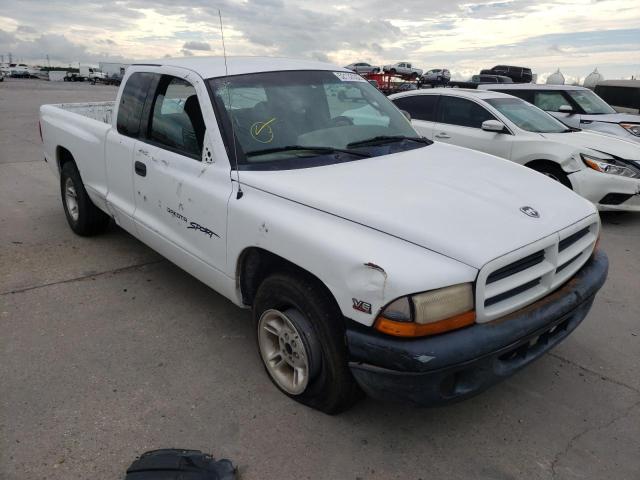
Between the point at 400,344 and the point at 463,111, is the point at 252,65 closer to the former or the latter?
the point at 400,344

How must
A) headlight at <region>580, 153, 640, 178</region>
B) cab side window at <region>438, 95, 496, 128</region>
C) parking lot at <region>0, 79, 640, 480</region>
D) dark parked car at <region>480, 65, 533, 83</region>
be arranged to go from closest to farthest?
parking lot at <region>0, 79, 640, 480</region>
headlight at <region>580, 153, 640, 178</region>
cab side window at <region>438, 95, 496, 128</region>
dark parked car at <region>480, 65, 533, 83</region>

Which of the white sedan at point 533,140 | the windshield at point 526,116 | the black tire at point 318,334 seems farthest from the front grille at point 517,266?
the windshield at point 526,116

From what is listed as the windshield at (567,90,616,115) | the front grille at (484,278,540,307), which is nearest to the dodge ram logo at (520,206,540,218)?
the front grille at (484,278,540,307)

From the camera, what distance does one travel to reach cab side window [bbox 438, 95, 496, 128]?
23.3 ft

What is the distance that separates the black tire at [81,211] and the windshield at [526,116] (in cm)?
523

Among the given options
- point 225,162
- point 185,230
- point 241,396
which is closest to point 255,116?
point 225,162

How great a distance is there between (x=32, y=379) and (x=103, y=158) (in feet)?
6.56

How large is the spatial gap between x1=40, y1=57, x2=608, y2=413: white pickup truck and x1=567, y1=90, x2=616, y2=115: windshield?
22.8ft

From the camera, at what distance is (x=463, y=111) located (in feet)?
24.0

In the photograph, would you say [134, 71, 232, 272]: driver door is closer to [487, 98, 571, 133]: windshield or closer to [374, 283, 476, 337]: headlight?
[374, 283, 476, 337]: headlight

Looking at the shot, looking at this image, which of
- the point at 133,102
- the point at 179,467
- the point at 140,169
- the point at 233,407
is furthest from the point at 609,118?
the point at 179,467

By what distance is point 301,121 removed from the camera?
128 inches

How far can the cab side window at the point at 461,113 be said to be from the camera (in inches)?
280

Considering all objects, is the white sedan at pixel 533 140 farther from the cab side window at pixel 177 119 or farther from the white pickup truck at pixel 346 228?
the cab side window at pixel 177 119
